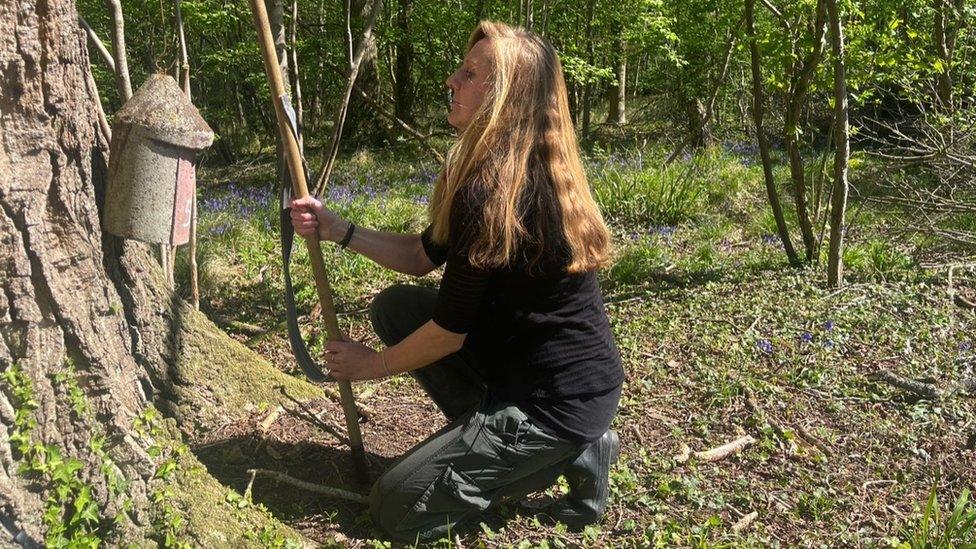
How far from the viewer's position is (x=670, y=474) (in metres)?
3.01

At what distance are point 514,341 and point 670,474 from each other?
39.2 inches

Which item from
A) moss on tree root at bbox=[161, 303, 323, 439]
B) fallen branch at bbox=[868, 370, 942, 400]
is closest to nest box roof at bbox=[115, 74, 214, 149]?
moss on tree root at bbox=[161, 303, 323, 439]

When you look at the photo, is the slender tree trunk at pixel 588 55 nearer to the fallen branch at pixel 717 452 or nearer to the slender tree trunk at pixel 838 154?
the slender tree trunk at pixel 838 154

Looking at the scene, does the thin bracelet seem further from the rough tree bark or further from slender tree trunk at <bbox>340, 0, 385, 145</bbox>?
slender tree trunk at <bbox>340, 0, 385, 145</bbox>

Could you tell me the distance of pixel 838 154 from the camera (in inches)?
197

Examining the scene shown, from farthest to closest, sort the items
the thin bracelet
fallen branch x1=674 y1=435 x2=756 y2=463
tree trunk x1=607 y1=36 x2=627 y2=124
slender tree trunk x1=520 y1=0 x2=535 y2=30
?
tree trunk x1=607 y1=36 x2=627 y2=124, slender tree trunk x1=520 y1=0 x2=535 y2=30, fallen branch x1=674 y1=435 x2=756 y2=463, the thin bracelet

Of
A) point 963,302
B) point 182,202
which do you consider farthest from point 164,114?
point 963,302

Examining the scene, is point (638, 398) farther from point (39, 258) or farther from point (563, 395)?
point (39, 258)

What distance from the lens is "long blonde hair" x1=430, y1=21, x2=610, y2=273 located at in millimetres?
2230

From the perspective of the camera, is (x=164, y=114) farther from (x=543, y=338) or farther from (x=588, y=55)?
(x=588, y=55)

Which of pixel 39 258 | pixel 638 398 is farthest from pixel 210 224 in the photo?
pixel 39 258

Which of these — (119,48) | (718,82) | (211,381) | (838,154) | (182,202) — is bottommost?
(211,381)

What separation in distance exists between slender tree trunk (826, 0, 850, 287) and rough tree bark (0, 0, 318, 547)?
391cm

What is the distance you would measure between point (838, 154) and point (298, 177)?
3.88 meters
